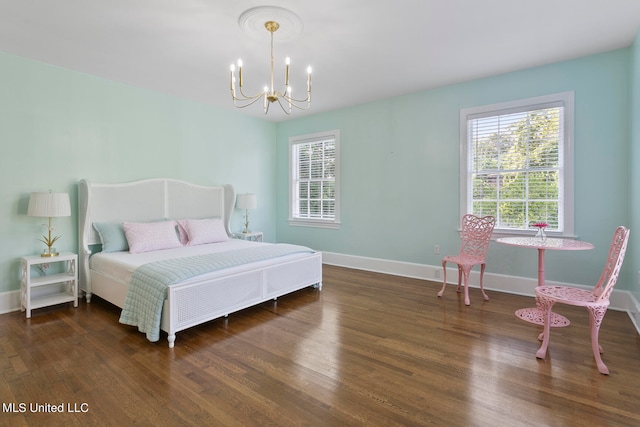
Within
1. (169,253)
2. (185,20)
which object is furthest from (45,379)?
(185,20)

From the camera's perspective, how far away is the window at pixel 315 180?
214 inches

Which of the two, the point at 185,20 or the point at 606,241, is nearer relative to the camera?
the point at 185,20

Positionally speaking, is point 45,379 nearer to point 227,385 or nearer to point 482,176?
point 227,385

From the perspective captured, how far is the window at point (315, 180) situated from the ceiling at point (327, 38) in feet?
5.07

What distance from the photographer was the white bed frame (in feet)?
8.91

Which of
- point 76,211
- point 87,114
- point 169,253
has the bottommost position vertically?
point 169,253

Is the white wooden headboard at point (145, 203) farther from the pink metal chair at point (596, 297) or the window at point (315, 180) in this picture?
the pink metal chair at point (596, 297)

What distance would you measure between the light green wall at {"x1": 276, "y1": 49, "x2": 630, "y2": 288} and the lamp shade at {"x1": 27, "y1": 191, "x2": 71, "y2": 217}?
3430mm

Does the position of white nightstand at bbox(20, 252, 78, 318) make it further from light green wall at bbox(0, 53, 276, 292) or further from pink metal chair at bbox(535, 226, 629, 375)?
pink metal chair at bbox(535, 226, 629, 375)

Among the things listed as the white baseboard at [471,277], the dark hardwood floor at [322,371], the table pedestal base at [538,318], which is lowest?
the dark hardwood floor at [322,371]

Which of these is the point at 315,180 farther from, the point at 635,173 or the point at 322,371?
the point at 635,173

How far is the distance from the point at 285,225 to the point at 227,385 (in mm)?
4163

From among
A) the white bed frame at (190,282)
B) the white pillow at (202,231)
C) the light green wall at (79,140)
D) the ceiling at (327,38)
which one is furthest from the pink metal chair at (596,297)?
the light green wall at (79,140)

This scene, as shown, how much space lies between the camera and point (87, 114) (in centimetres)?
379
